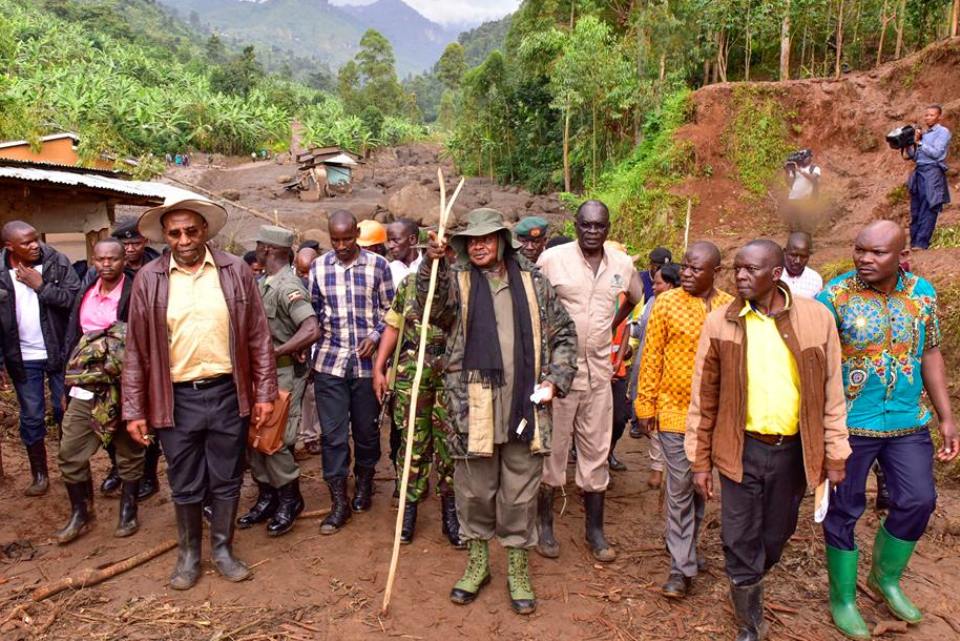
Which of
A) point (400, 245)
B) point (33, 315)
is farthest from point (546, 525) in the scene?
point (33, 315)

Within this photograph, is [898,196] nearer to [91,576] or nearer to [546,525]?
[546,525]

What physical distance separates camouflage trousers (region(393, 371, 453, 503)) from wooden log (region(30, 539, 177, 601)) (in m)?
1.57

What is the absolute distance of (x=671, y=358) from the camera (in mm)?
3617

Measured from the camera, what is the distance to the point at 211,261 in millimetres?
3518

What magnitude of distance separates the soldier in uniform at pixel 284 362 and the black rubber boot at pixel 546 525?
64.0 inches

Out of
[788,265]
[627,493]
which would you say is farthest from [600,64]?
[627,493]

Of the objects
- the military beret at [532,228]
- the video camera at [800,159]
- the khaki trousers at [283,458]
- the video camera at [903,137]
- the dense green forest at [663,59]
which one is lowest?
the khaki trousers at [283,458]

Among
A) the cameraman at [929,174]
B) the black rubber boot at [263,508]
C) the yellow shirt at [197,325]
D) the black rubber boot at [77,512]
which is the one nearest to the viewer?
the yellow shirt at [197,325]

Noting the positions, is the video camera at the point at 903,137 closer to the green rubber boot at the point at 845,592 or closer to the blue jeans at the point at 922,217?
the blue jeans at the point at 922,217

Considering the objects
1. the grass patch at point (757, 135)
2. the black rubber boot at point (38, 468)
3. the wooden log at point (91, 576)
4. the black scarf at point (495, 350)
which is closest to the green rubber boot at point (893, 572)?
the black scarf at point (495, 350)

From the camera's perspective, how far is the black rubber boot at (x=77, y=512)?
4160mm

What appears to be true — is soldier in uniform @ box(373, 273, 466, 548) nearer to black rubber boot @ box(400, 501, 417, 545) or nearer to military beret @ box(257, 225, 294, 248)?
black rubber boot @ box(400, 501, 417, 545)

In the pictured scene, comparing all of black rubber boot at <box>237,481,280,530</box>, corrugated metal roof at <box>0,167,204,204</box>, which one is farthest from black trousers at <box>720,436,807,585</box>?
corrugated metal roof at <box>0,167,204,204</box>

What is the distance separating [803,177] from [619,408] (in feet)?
30.8
